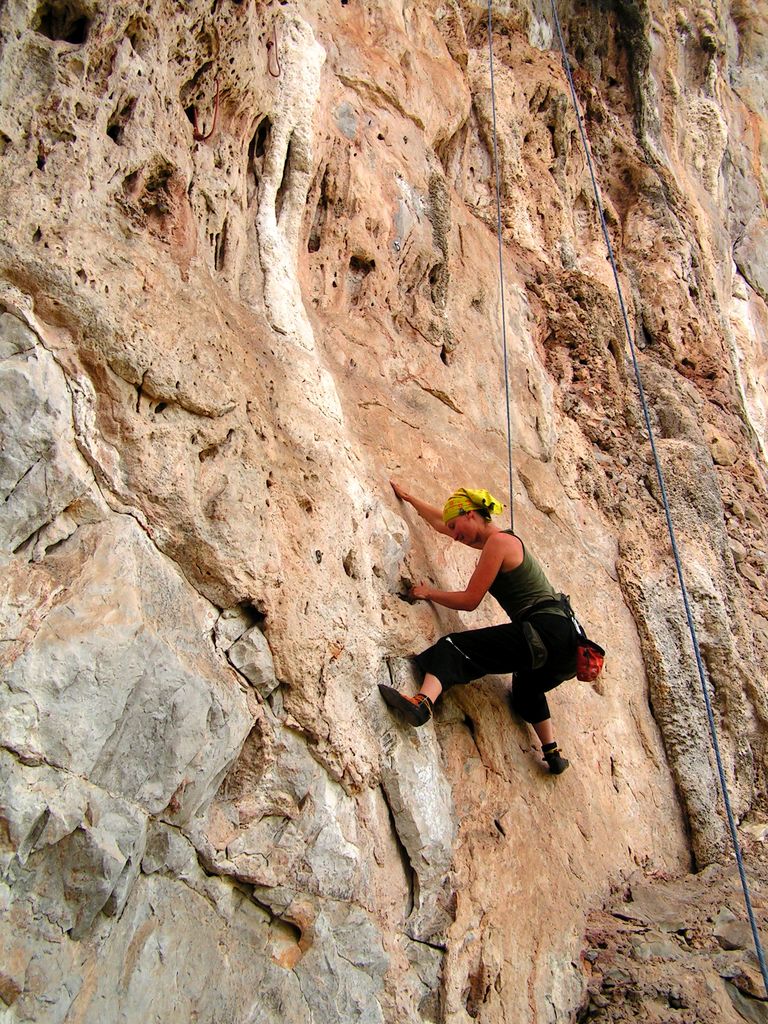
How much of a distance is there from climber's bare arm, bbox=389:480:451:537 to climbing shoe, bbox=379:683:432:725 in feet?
3.41

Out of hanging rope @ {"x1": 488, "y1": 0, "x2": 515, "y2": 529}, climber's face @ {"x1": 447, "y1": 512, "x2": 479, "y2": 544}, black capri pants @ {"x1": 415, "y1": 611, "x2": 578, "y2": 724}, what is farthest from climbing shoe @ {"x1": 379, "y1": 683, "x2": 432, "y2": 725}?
hanging rope @ {"x1": 488, "y1": 0, "x2": 515, "y2": 529}

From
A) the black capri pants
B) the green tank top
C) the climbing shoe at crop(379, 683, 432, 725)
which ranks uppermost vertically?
the green tank top

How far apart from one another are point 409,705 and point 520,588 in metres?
0.93

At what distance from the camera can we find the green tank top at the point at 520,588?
4176 mm

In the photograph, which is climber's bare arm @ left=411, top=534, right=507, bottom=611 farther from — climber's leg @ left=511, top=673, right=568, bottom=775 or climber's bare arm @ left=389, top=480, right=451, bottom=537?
climber's leg @ left=511, top=673, right=568, bottom=775

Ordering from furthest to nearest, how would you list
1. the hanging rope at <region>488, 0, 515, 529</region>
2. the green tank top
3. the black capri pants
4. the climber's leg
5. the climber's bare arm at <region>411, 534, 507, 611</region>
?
the hanging rope at <region>488, 0, 515, 529</region>, the climber's leg, the green tank top, the climber's bare arm at <region>411, 534, 507, 611</region>, the black capri pants

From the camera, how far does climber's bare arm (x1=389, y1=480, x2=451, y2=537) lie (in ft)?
14.6

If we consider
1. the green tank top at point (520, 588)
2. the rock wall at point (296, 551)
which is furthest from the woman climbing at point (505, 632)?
the rock wall at point (296, 551)

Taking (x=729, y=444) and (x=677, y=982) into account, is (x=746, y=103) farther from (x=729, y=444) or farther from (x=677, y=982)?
(x=677, y=982)

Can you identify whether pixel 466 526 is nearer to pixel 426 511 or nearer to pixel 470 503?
pixel 470 503

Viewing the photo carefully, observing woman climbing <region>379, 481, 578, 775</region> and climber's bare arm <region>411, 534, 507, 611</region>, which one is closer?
woman climbing <region>379, 481, 578, 775</region>

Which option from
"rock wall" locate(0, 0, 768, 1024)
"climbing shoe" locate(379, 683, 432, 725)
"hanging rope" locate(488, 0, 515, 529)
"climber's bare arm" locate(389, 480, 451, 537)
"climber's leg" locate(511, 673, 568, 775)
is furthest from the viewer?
"hanging rope" locate(488, 0, 515, 529)

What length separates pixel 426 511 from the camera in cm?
446

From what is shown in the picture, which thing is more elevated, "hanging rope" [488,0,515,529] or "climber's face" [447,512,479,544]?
"hanging rope" [488,0,515,529]
